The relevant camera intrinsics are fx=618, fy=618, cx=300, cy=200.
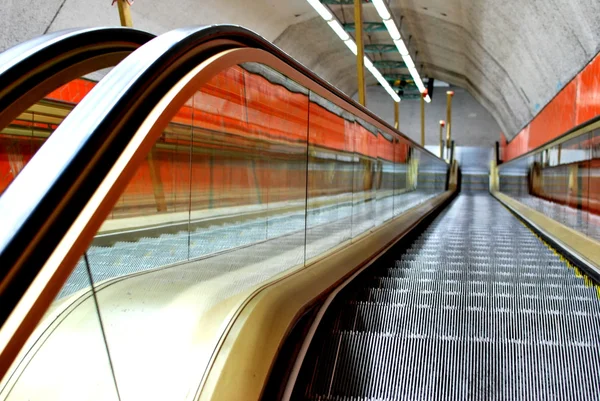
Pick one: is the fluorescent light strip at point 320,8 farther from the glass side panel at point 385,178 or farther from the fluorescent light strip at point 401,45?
the glass side panel at point 385,178

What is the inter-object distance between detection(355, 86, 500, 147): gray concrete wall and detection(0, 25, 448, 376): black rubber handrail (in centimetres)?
3046

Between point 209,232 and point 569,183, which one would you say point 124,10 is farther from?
point 569,183

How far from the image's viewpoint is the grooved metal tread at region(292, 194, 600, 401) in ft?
7.63

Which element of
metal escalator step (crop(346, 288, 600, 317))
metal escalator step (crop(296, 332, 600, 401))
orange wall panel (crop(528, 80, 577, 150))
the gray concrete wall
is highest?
the gray concrete wall

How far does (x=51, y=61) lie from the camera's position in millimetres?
2293

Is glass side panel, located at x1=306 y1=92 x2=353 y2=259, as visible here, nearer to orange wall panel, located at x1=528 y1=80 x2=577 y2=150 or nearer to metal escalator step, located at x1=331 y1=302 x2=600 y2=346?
metal escalator step, located at x1=331 y1=302 x2=600 y2=346

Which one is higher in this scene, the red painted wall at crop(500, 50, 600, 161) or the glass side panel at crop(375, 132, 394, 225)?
the red painted wall at crop(500, 50, 600, 161)

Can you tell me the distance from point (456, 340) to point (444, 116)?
30838 millimetres

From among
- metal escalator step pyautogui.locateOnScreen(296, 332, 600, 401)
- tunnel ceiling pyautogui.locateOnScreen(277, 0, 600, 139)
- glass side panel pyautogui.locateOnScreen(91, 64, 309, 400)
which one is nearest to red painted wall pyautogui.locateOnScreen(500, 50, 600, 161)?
tunnel ceiling pyautogui.locateOnScreen(277, 0, 600, 139)

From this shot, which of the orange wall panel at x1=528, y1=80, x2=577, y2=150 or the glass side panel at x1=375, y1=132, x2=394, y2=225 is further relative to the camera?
the orange wall panel at x1=528, y1=80, x2=577, y2=150

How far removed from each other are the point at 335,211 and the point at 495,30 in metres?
12.5

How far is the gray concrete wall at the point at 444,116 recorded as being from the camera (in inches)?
1245

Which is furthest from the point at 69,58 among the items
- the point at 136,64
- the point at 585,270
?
the point at 585,270

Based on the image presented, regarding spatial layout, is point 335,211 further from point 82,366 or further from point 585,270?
point 82,366
